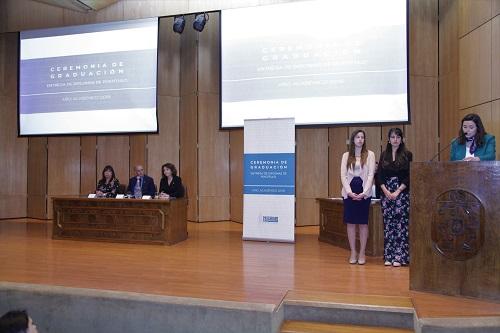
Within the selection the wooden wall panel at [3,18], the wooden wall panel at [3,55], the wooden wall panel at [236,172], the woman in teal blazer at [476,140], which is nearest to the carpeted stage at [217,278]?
the woman in teal blazer at [476,140]

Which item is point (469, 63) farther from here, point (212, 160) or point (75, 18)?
point (75, 18)

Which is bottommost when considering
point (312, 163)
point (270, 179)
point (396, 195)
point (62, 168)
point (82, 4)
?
point (396, 195)

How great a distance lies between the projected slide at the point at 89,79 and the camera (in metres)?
6.01

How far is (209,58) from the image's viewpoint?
7.29m

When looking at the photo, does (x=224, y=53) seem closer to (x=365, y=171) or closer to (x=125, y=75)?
(x=125, y=75)

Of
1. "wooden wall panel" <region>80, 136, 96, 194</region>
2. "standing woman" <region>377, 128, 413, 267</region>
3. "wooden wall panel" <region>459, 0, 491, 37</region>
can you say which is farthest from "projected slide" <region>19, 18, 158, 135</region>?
"wooden wall panel" <region>459, 0, 491, 37</region>

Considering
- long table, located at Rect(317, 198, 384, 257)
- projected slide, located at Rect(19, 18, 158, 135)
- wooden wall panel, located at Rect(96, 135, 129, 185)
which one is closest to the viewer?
long table, located at Rect(317, 198, 384, 257)

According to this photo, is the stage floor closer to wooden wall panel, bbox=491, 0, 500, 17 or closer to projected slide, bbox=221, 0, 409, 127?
projected slide, bbox=221, 0, 409, 127

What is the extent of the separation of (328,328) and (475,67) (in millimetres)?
4073

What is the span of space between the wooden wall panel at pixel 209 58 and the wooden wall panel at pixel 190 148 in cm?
33

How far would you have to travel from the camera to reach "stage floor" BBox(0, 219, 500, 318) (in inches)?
116

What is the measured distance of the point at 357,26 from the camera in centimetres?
543

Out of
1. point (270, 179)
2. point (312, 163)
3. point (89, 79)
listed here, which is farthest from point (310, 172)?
point (89, 79)

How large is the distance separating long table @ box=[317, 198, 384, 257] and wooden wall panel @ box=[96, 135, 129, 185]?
3.99 m
